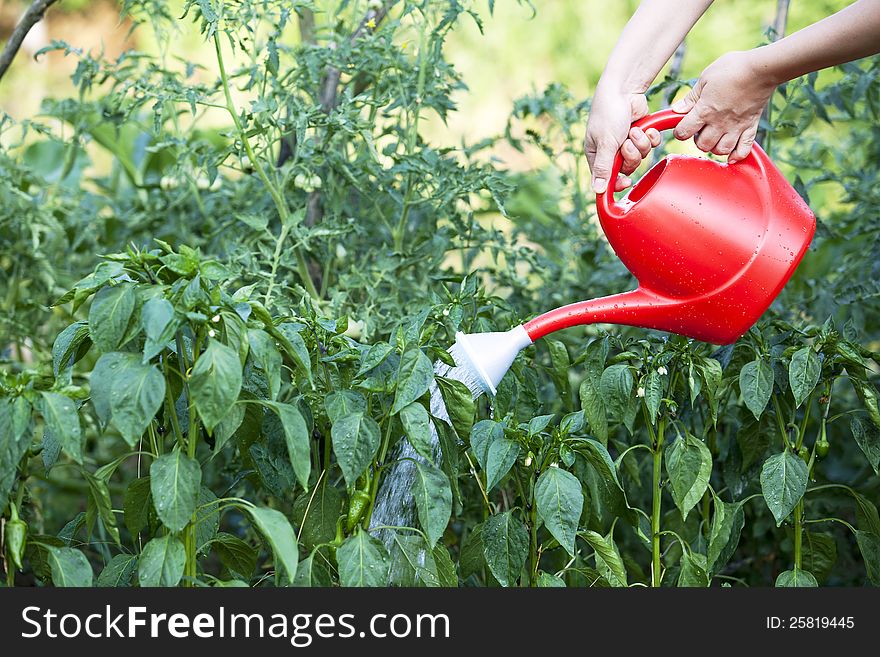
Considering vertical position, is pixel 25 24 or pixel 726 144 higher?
pixel 25 24

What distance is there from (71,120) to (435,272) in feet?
2.93

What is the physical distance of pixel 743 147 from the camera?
1146mm

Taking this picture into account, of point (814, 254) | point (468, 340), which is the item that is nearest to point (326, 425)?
point (468, 340)

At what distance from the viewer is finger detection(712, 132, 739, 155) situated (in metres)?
1.13

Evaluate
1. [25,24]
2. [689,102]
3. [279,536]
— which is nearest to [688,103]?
[689,102]

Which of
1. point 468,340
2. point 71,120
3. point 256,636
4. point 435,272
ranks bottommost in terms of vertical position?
point 256,636

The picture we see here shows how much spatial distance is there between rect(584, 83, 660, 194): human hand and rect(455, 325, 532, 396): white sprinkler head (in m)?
0.20

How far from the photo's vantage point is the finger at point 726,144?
3.72 feet

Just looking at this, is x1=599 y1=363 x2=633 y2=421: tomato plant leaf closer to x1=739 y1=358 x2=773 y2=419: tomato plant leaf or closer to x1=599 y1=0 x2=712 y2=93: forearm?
x1=739 y1=358 x2=773 y2=419: tomato plant leaf

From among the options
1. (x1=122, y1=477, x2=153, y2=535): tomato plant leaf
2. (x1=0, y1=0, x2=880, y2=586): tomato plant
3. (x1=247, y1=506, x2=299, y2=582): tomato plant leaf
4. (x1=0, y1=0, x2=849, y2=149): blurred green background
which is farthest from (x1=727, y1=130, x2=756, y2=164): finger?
(x1=0, y1=0, x2=849, y2=149): blurred green background

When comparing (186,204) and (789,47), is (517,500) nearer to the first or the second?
(789,47)

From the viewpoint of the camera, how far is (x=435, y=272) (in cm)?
168

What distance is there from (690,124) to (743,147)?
0.23ft

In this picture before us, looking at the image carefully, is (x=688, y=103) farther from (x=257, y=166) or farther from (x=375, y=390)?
(x=257, y=166)
